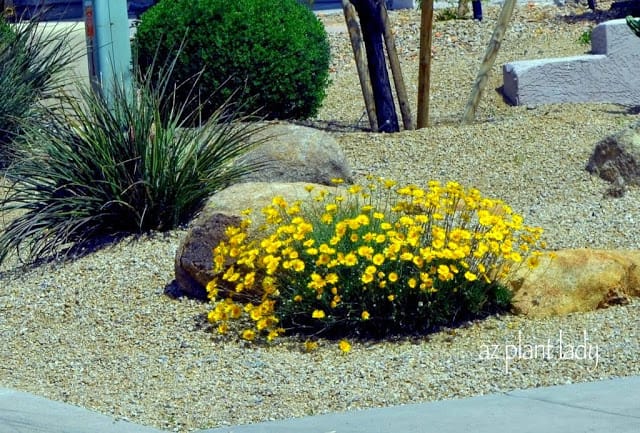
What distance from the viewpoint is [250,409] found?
505 cm

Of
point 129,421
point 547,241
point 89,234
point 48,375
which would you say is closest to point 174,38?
point 89,234

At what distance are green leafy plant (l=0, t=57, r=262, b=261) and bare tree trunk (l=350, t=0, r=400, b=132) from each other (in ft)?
9.56

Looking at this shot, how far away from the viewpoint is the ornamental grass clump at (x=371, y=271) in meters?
5.81

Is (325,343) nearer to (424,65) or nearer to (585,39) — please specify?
(424,65)

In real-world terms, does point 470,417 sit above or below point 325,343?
above

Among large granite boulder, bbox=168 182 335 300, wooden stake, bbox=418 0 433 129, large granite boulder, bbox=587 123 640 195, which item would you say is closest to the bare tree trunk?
wooden stake, bbox=418 0 433 129

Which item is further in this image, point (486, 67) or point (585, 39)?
point (585, 39)

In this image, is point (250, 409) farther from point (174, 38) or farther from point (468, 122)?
point (174, 38)

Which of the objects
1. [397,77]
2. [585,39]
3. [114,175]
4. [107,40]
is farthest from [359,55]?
[585,39]

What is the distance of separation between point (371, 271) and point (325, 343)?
19.2 inches

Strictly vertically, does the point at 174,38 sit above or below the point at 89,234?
above

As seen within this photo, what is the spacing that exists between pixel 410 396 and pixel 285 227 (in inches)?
54.0

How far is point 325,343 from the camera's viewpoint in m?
5.92

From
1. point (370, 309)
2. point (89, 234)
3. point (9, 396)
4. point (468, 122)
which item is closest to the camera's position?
point (9, 396)
